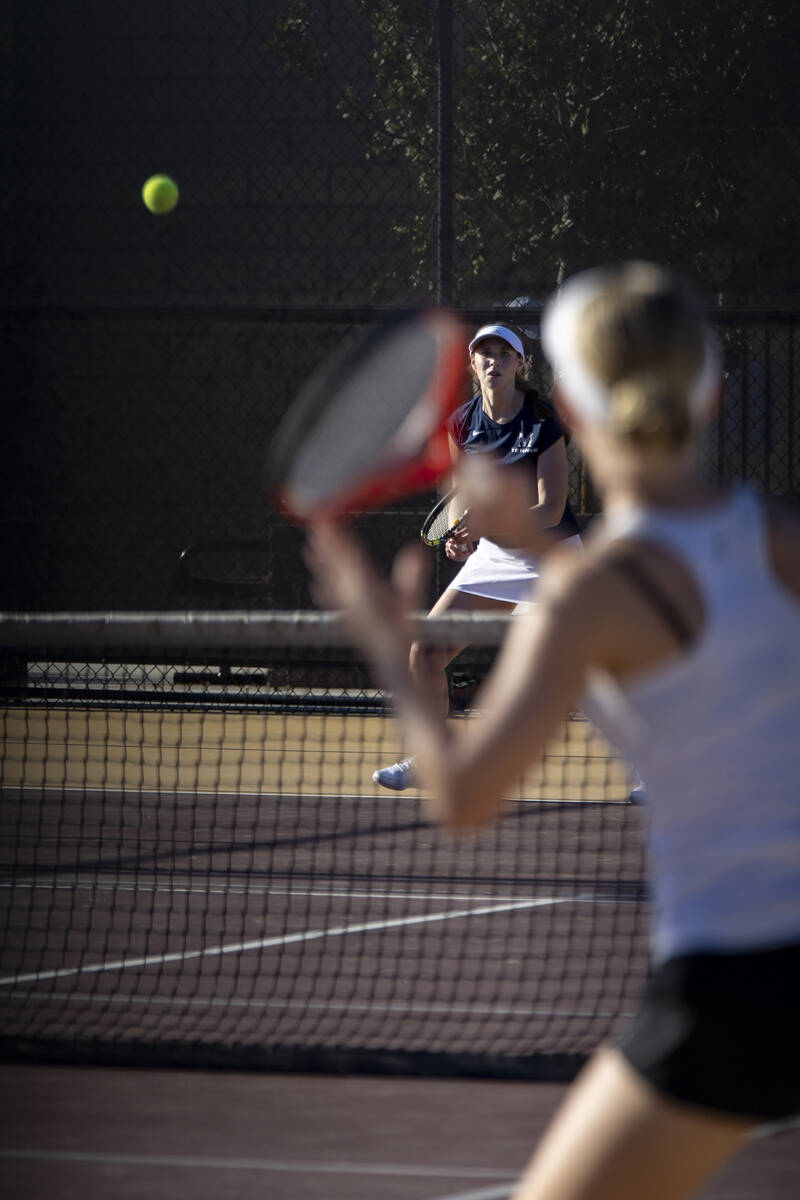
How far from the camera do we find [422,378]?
216 cm

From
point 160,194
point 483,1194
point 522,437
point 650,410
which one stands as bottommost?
point 483,1194

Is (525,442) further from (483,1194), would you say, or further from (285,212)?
(285,212)

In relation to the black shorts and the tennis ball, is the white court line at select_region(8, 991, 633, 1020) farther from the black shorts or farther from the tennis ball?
the tennis ball

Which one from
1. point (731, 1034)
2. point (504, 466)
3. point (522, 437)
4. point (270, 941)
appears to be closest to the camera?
point (731, 1034)

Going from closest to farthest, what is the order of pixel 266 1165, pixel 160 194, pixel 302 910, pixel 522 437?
pixel 266 1165
pixel 302 910
pixel 522 437
pixel 160 194

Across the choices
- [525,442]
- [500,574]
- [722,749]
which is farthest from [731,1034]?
[525,442]

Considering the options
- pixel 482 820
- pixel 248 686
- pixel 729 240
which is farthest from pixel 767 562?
pixel 729 240

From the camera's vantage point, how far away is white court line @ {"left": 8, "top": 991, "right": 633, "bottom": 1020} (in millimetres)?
4012

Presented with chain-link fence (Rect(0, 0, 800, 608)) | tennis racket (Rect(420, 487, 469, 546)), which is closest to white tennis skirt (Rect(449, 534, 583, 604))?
tennis racket (Rect(420, 487, 469, 546))

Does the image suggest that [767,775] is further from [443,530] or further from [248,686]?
[248,686]

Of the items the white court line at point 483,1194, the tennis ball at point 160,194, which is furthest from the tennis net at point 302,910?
the tennis ball at point 160,194

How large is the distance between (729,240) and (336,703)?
3.56 m

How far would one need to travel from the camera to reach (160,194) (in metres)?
10.5

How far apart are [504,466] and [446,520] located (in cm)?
57
